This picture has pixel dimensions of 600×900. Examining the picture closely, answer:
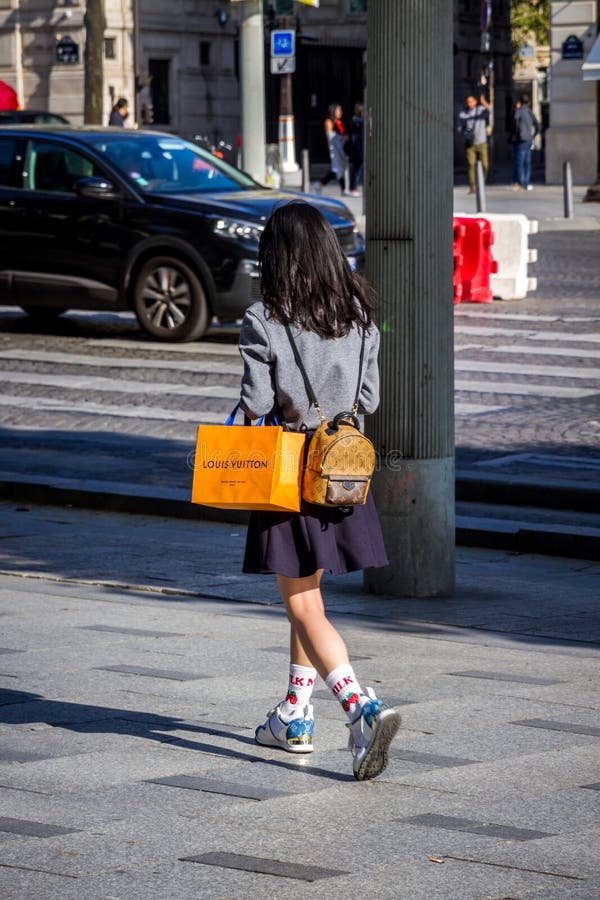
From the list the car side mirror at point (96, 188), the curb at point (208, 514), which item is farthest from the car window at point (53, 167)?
the curb at point (208, 514)

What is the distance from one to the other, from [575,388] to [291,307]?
885 cm

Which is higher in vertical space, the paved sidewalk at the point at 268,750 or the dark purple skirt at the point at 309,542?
the dark purple skirt at the point at 309,542

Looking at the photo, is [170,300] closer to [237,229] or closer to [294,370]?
[237,229]

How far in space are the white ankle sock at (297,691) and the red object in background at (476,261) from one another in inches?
548

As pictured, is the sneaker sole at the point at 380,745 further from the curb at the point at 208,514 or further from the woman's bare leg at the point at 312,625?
the curb at the point at 208,514

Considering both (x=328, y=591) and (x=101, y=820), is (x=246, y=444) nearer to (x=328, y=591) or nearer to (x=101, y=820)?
(x=101, y=820)

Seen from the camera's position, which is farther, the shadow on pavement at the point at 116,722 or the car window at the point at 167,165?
the car window at the point at 167,165

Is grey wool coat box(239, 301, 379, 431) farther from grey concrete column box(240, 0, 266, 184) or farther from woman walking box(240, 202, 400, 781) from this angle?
grey concrete column box(240, 0, 266, 184)

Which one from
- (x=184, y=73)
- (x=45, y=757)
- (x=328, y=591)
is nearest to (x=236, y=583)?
(x=328, y=591)

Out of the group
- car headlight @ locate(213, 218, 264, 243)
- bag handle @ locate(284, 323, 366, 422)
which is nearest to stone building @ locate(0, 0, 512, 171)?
car headlight @ locate(213, 218, 264, 243)

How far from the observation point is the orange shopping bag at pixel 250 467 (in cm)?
513

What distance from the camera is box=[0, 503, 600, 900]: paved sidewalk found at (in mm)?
4234

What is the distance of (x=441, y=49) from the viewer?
768 centimetres

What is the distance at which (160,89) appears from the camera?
191ft
